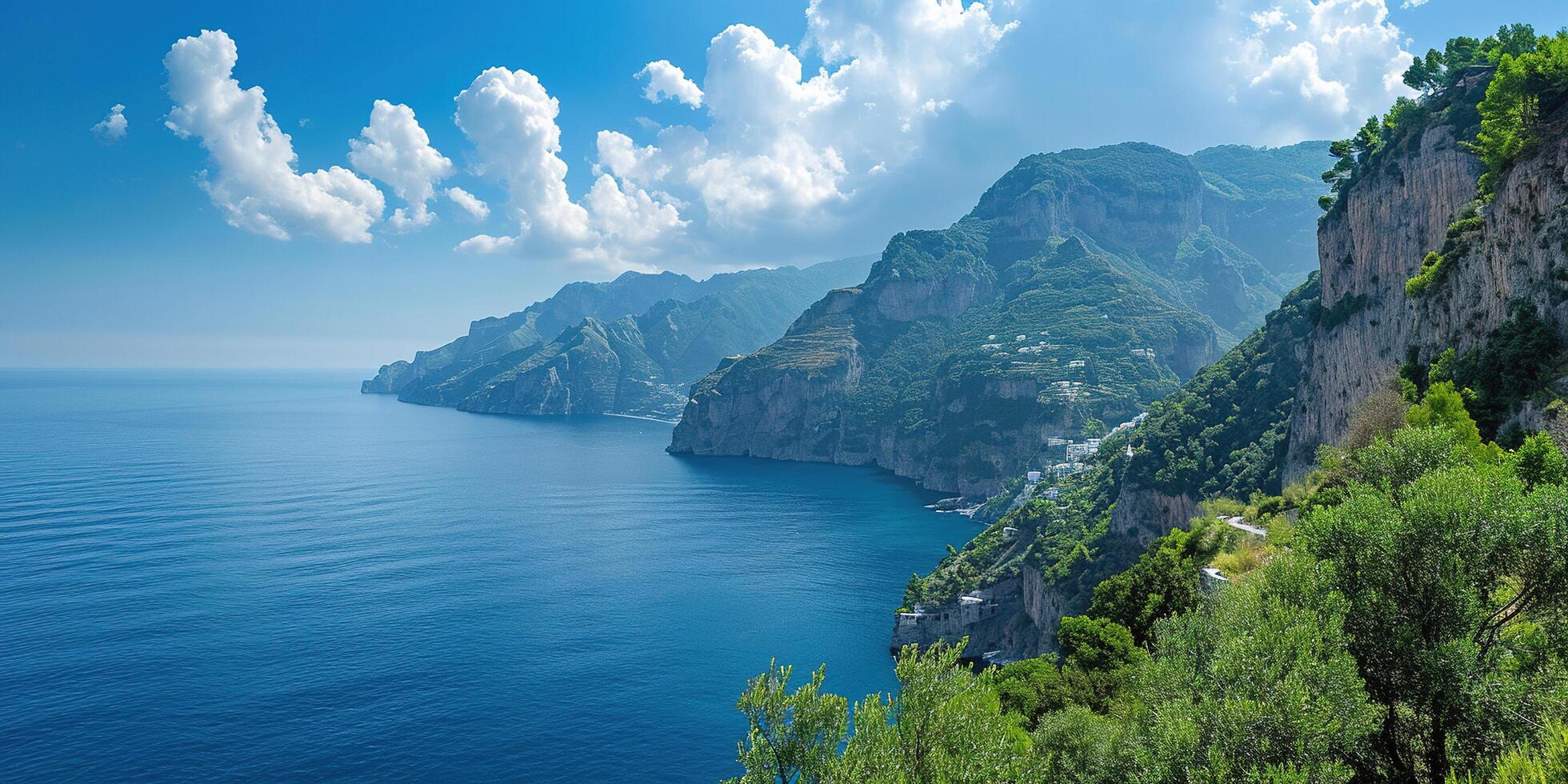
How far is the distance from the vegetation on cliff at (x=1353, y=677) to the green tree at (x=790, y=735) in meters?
0.06

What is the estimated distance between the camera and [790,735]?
75.1 ft

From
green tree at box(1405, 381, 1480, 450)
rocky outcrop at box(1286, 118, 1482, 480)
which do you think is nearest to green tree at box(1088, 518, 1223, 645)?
green tree at box(1405, 381, 1480, 450)

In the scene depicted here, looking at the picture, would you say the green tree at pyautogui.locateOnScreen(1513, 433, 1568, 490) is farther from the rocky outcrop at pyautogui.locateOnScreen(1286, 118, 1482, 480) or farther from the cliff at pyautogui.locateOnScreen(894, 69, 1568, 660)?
the rocky outcrop at pyautogui.locateOnScreen(1286, 118, 1482, 480)

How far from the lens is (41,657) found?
7025 centimetres

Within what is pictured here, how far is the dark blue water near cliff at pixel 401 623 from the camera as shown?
6012cm

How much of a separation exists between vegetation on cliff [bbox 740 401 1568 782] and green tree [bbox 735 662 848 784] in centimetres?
6

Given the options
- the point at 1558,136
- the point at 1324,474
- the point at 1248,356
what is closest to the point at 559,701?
the point at 1324,474

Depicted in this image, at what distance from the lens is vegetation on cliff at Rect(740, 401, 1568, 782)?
17.8m

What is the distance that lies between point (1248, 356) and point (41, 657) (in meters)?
140

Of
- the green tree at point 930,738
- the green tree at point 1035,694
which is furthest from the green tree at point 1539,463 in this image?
the green tree at point 1035,694

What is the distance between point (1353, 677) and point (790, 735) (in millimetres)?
14754

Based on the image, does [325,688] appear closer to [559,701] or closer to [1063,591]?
[559,701]

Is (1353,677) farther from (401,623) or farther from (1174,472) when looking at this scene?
(401,623)

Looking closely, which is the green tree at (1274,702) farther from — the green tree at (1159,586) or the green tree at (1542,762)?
the green tree at (1159,586)
